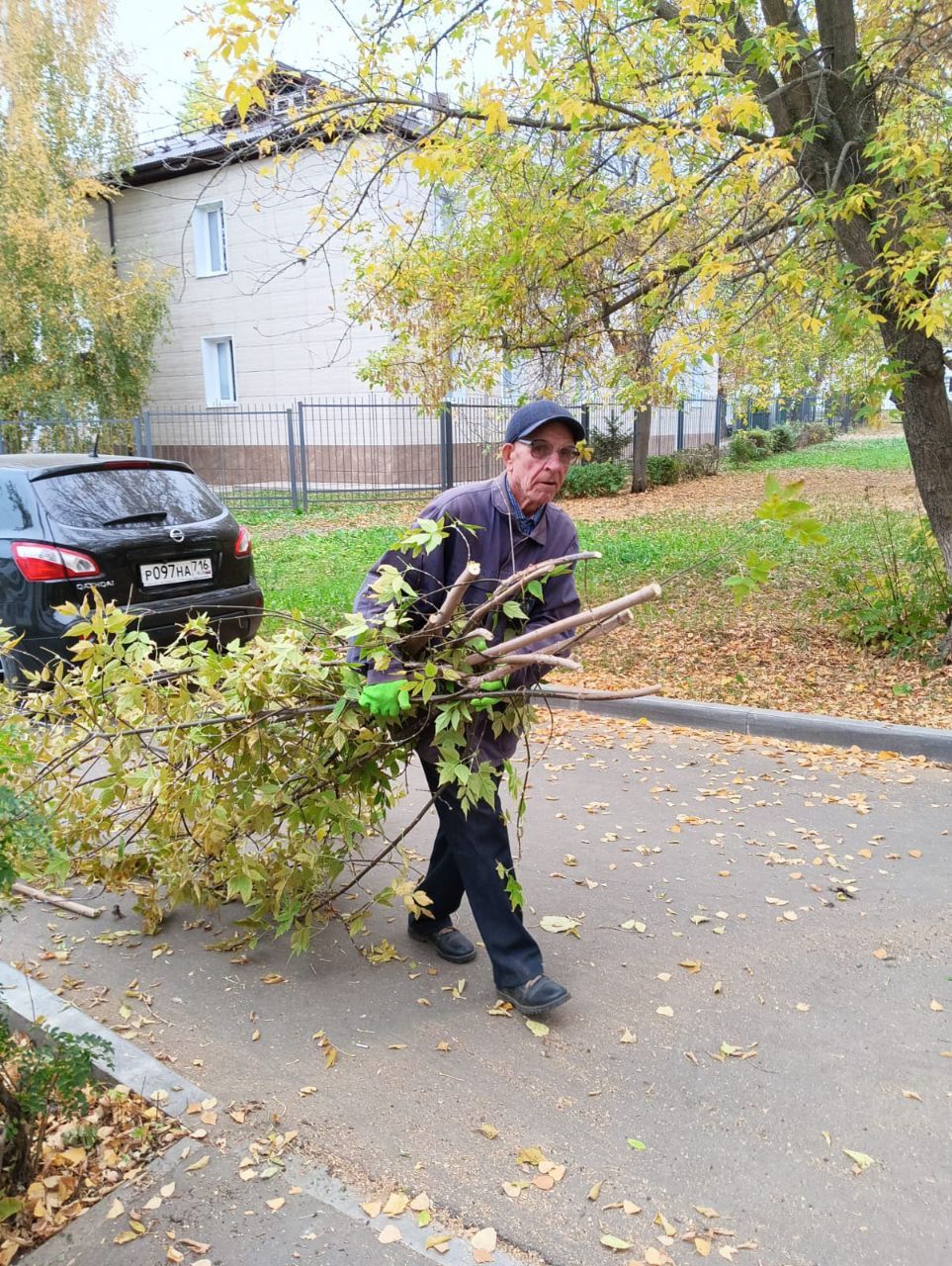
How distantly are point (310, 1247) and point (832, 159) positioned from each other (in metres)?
7.40

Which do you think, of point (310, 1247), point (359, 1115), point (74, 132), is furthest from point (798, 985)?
point (74, 132)

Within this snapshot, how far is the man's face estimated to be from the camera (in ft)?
9.93

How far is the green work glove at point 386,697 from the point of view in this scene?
9.23ft

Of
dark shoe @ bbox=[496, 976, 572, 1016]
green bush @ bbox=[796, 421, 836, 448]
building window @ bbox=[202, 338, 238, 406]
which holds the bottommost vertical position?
dark shoe @ bbox=[496, 976, 572, 1016]

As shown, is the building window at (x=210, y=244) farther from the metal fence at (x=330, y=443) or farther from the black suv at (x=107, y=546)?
the black suv at (x=107, y=546)

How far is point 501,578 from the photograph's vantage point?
10.4 ft

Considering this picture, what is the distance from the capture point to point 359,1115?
267 cm

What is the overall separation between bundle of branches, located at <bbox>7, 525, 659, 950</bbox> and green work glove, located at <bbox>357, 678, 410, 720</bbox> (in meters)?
0.04

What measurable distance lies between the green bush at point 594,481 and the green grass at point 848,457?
7.41 metres

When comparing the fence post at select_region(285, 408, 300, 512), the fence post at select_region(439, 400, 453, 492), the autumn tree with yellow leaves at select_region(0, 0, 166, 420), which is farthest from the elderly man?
the autumn tree with yellow leaves at select_region(0, 0, 166, 420)

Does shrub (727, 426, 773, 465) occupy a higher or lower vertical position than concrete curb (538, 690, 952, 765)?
higher

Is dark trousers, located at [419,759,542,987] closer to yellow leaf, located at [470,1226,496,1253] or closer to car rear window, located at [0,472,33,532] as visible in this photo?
yellow leaf, located at [470,1226,496,1253]

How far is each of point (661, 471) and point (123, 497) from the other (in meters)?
16.4

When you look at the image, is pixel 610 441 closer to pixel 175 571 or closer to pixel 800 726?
pixel 800 726
